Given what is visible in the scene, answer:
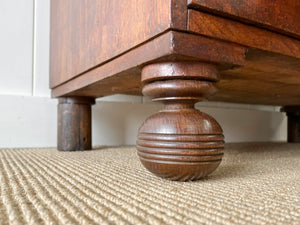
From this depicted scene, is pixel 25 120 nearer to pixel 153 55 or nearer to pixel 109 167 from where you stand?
pixel 109 167

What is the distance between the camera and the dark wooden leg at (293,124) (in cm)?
131

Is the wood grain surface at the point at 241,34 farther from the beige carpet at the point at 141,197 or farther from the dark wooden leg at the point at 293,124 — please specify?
the dark wooden leg at the point at 293,124

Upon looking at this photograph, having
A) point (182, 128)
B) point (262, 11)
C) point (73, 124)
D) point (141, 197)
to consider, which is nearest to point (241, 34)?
point (262, 11)

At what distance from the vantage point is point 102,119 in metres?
1.10

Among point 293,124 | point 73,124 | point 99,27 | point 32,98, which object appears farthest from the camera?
point 293,124

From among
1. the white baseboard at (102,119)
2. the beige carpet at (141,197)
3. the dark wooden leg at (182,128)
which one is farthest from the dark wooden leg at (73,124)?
the dark wooden leg at (182,128)

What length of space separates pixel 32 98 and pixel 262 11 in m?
0.85

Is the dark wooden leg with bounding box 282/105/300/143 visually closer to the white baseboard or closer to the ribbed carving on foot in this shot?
the white baseboard

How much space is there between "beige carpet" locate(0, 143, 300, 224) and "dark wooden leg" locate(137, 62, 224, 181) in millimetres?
30

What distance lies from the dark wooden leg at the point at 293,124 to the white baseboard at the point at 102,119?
0.21 meters

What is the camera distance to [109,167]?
22.0 inches

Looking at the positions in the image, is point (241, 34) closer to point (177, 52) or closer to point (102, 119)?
point (177, 52)

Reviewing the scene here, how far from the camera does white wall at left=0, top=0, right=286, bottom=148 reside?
98 centimetres

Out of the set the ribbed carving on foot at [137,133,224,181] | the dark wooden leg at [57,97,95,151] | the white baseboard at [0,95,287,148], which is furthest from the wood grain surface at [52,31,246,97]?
the white baseboard at [0,95,287,148]
